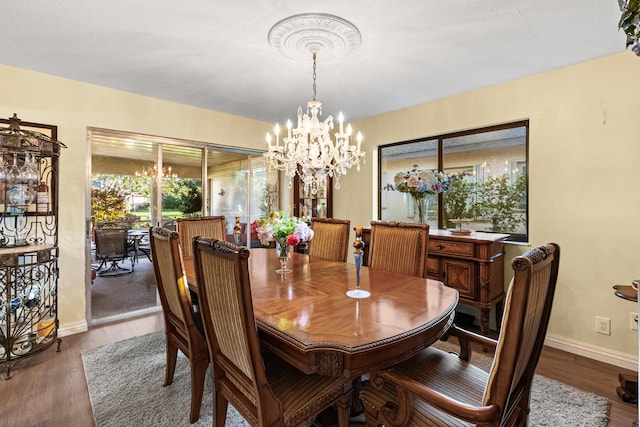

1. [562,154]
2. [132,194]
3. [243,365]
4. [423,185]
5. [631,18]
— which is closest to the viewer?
[631,18]

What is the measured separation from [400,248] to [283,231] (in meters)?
0.93

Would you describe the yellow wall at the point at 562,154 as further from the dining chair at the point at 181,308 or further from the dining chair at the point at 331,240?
the dining chair at the point at 181,308

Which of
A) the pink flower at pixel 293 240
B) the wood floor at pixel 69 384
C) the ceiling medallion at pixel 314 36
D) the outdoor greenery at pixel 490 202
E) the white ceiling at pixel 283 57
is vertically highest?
the white ceiling at pixel 283 57

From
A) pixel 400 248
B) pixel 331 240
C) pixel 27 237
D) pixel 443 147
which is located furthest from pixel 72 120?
pixel 443 147

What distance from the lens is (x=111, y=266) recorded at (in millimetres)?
4066

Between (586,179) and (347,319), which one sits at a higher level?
(586,179)

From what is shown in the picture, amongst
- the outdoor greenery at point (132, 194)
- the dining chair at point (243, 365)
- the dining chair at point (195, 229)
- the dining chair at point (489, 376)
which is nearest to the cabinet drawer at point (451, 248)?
the dining chair at point (489, 376)

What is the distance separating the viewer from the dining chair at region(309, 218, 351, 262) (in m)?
2.75

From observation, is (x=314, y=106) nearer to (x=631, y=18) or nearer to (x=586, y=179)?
(x=631, y=18)

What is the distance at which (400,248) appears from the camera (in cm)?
236

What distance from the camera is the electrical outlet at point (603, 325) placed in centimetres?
247

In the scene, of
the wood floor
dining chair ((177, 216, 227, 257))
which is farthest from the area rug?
dining chair ((177, 216, 227, 257))

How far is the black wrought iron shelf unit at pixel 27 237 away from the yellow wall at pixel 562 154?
0.44ft

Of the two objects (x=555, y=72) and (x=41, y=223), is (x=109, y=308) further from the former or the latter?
(x=555, y=72)
